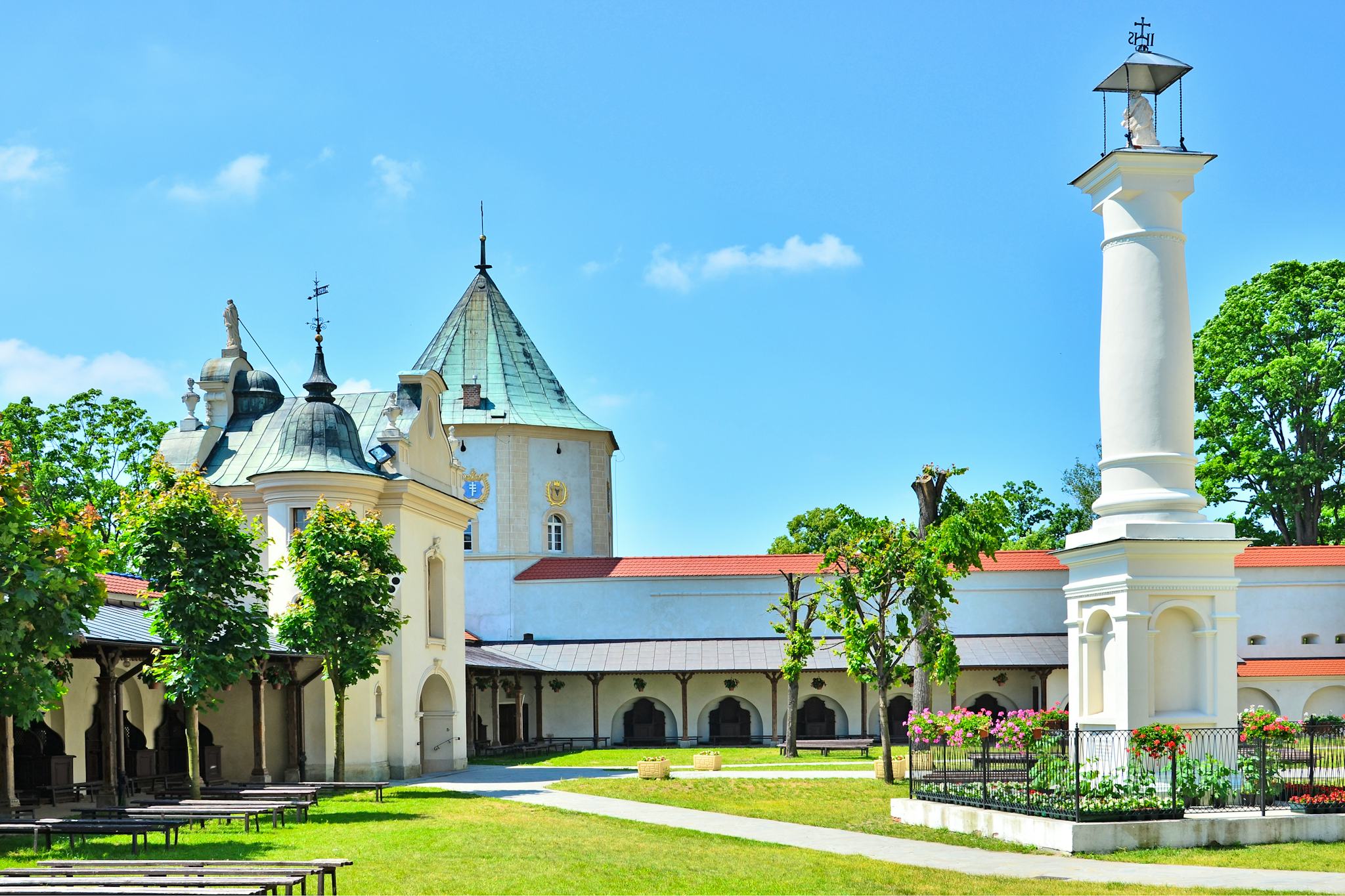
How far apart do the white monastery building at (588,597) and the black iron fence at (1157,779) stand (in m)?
0.63

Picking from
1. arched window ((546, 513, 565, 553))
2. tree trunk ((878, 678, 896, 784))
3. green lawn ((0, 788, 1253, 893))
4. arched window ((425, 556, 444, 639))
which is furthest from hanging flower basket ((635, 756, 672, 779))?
arched window ((546, 513, 565, 553))

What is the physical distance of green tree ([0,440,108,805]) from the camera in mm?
14898

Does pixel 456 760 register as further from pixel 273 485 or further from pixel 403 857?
pixel 403 857

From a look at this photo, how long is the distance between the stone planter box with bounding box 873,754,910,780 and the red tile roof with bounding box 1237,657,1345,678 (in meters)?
17.0

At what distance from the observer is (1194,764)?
16422 millimetres

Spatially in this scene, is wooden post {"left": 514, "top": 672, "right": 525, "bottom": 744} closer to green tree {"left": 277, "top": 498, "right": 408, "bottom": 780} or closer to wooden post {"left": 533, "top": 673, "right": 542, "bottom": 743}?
wooden post {"left": 533, "top": 673, "right": 542, "bottom": 743}

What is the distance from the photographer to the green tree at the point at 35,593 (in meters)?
14.9

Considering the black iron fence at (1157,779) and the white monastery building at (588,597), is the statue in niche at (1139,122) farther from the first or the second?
the black iron fence at (1157,779)

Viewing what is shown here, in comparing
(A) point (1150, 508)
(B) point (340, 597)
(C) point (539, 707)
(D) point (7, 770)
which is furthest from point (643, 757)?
(A) point (1150, 508)

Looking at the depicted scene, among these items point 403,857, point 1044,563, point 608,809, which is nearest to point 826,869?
point 403,857

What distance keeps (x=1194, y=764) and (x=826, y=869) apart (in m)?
4.82

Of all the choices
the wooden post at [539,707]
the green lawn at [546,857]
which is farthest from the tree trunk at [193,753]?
the wooden post at [539,707]

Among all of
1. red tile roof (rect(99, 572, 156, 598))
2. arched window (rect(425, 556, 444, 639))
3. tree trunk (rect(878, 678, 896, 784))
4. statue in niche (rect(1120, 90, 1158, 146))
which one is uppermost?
statue in niche (rect(1120, 90, 1158, 146))

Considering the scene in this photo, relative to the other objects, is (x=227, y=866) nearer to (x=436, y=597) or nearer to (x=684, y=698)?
(x=436, y=597)
